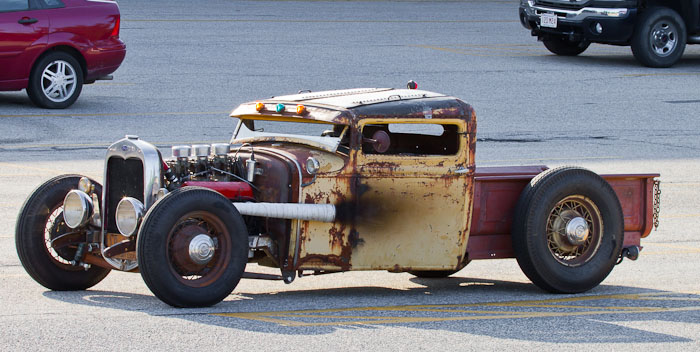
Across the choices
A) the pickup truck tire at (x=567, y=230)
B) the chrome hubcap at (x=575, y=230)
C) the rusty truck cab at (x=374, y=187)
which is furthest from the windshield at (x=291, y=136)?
the chrome hubcap at (x=575, y=230)

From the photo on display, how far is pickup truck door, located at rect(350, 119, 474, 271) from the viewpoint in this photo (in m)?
8.15

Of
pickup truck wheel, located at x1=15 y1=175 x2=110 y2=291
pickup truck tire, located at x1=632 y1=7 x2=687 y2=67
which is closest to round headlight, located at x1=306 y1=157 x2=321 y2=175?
pickup truck wheel, located at x1=15 y1=175 x2=110 y2=291

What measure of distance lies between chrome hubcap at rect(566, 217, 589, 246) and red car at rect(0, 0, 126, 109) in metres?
9.95

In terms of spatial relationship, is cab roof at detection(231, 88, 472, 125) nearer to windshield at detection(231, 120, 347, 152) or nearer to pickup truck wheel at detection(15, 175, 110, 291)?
windshield at detection(231, 120, 347, 152)

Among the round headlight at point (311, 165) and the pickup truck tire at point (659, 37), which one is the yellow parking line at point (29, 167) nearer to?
the round headlight at point (311, 165)

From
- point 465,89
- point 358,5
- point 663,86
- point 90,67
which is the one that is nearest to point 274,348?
Answer: point 90,67

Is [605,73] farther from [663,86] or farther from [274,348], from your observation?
[274,348]

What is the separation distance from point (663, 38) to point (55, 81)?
Result: 1102cm

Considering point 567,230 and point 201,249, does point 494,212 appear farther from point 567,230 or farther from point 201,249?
point 201,249

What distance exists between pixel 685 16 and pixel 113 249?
655 inches

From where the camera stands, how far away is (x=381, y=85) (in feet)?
63.7

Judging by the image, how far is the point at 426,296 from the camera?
27.6ft

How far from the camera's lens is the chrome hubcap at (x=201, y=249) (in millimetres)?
7488

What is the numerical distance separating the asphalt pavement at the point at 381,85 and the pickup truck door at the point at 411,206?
0.29 metres
